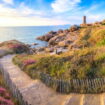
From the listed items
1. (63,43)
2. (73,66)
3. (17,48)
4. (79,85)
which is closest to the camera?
(79,85)

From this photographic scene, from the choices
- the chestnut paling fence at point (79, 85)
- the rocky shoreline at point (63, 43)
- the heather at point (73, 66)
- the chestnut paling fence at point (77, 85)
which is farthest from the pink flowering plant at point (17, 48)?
the chestnut paling fence at point (79, 85)

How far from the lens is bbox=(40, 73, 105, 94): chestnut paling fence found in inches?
428

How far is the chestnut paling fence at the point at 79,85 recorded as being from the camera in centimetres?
1088

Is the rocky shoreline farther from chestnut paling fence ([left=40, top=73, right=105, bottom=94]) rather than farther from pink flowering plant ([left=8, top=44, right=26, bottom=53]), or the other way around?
chestnut paling fence ([left=40, top=73, right=105, bottom=94])

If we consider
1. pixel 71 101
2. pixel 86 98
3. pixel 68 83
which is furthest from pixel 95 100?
pixel 68 83

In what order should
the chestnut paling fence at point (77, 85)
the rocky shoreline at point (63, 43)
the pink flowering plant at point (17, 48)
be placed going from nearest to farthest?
the chestnut paling fence at point (77, 85)
the pink flowering plant at point (17, 48)
the rocky shoreline at point (63, 43)

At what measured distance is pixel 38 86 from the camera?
12203 mm

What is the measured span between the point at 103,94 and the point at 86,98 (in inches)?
43.5

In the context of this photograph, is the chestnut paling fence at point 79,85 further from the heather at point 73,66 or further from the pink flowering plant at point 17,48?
the pink flowering plant at point 17,48

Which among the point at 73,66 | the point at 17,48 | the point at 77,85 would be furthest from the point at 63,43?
the point at 77,85

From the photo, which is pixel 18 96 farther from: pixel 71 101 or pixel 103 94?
pixel 103 94

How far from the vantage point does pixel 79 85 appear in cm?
1123

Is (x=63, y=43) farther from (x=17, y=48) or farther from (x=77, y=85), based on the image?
(x=77, y=85)

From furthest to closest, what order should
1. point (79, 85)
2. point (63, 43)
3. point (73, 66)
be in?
1. point (63, 43)
2. point (73, 66)
3. point (79, 85)
